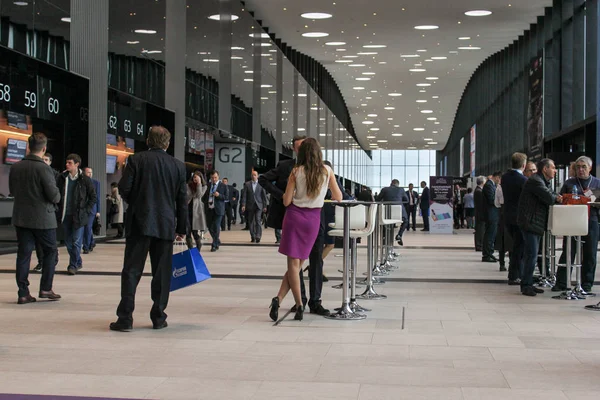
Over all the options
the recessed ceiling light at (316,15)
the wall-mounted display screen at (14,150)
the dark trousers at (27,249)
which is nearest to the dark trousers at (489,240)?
the dark trousers at (27,249)

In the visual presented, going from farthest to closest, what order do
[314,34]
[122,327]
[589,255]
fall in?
1. [314,34]
2. [589,255]
3. [122,327]

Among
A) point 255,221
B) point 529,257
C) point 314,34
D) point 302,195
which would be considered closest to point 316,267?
point 302,195

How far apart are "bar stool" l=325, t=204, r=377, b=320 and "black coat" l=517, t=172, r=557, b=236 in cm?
188

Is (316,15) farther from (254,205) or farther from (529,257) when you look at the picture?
(529,257)

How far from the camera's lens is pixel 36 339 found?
5.87m

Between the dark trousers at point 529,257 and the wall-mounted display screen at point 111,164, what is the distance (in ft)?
36.7

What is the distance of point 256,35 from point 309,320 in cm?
2167

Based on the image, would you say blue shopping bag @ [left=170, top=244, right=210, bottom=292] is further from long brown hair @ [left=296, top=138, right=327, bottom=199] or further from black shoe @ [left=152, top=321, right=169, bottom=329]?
long brown hair @ [left=296, top=138, right=327, bottom=199]

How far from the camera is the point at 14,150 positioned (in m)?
14.6

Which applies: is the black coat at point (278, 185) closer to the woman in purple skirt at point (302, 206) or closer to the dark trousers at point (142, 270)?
the woman in purple skirt at point (302, 206)

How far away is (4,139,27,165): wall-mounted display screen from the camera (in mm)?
14438

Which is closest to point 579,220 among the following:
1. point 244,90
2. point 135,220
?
point 135,220

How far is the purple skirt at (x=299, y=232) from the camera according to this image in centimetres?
680

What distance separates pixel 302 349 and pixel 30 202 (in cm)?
334
